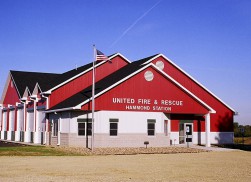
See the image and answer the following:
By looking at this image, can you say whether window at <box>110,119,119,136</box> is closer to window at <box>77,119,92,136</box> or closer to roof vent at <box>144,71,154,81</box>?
window at <box>77,119,92,136</box>

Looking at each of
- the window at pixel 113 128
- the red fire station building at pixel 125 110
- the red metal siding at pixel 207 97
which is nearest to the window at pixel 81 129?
the red fire station building at pixel 125 110

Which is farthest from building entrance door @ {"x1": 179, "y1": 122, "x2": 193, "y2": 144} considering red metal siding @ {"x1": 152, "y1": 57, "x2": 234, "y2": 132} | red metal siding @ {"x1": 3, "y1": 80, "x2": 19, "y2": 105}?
red metal siding @ {"x1": 3, "y1": 80, "x2": 19, "y2": 105}

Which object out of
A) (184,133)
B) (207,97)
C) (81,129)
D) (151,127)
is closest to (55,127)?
(81,129)

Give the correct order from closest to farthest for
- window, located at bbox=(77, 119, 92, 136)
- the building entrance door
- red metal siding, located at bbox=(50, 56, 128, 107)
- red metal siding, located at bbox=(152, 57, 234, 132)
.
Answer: window, located at bbox=(77, 119, 92, 136), red metal siding, located at bbox=(50, 56, 128, 107), the building entrance door, red metal siding, located at bbox=(152, 57, 234, 132)

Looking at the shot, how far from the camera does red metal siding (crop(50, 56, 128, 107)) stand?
37.3 metres

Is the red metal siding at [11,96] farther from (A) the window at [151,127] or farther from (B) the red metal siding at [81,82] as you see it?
(A) the window at [151,127]

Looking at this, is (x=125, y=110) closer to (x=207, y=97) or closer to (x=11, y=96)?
(x=207, y=97)

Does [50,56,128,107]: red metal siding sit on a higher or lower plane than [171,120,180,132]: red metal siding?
higher

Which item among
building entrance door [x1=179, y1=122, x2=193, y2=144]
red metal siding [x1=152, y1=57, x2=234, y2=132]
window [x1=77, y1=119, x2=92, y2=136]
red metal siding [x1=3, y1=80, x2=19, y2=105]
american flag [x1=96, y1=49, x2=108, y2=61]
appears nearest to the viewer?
american flag [x1=96, y1=49, x2=108, y2=61]

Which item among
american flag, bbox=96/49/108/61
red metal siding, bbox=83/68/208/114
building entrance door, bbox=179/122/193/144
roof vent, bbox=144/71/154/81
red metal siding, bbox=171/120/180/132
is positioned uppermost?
american flag, bbox=96/49/108/61

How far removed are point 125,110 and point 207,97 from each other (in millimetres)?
12488

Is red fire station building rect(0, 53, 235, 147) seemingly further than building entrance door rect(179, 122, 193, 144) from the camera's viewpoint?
No

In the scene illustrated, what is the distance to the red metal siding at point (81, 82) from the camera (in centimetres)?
3728

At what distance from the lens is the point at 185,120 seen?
128ft
